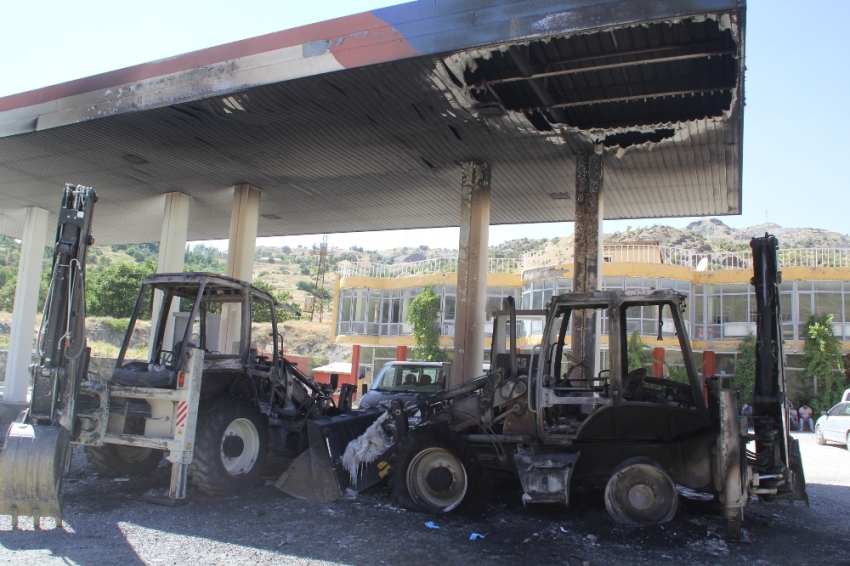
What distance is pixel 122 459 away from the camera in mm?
8773

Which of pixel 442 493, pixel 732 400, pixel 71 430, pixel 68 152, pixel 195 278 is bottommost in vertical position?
pixel 442 493

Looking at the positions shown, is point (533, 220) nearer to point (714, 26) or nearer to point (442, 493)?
point (714, 26)

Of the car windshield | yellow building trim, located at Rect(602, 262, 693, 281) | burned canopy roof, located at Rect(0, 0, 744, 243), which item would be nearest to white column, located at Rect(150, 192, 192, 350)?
burned canopy roof, located at Rect(0, 0, 744, 243)

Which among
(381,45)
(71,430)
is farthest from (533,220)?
(71,430)

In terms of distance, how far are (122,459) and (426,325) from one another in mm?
25516

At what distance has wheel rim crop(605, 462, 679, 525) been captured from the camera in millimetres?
6512

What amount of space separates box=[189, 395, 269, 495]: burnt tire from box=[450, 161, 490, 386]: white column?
7.21 m

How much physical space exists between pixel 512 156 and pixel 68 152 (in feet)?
34.8

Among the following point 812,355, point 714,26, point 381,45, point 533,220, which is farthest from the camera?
point 812,355

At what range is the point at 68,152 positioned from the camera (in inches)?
606

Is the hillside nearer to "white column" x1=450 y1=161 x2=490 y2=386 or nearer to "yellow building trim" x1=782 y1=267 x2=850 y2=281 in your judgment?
"yellow building trim" x1=782 y1=267 x2=850 y2=281

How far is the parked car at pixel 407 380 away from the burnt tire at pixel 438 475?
151 inches

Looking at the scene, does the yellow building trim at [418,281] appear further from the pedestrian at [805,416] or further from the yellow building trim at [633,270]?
the pedestrian at [805,416]

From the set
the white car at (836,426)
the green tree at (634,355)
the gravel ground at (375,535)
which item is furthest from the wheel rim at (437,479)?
the white car at (836,426)
